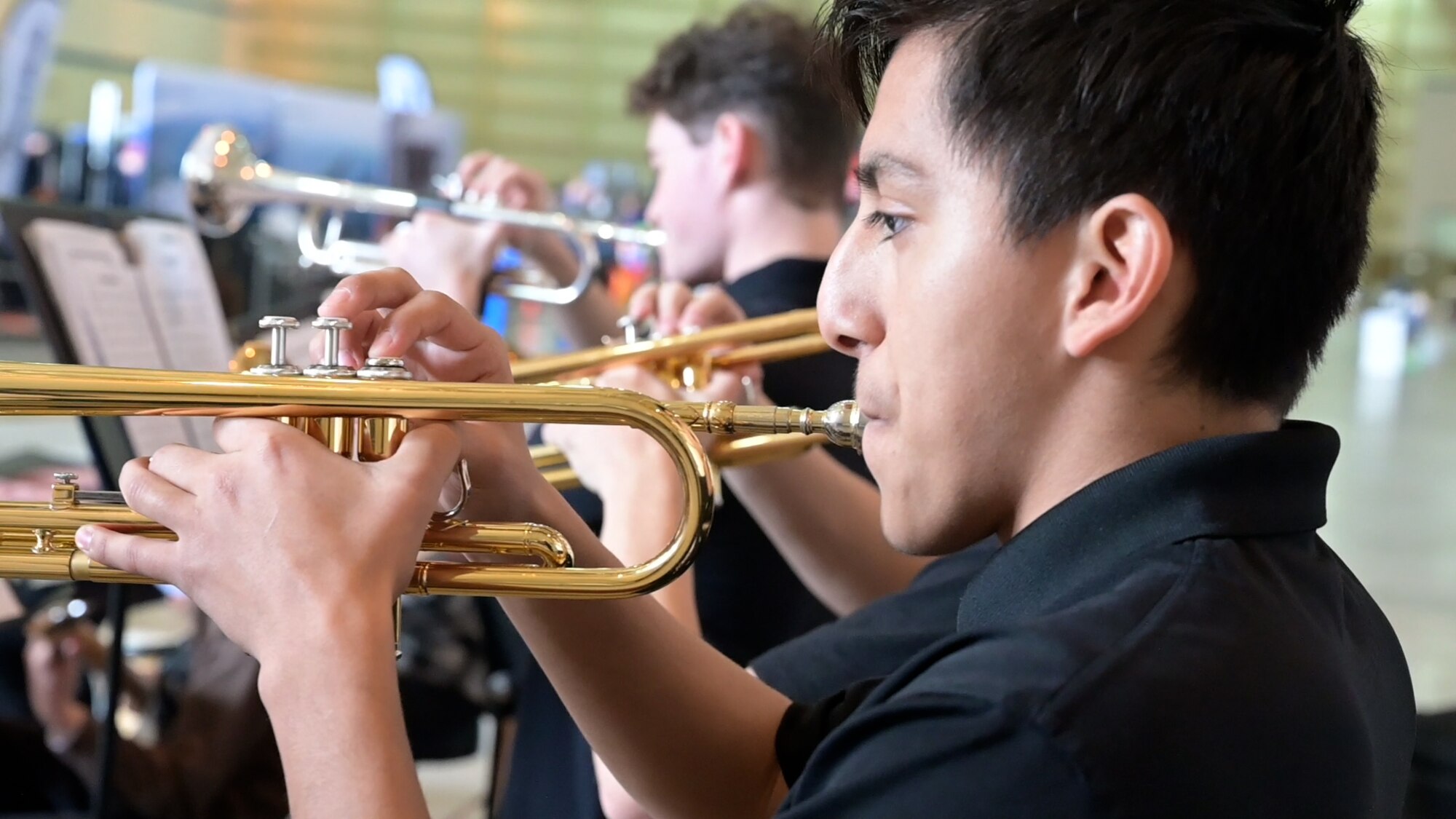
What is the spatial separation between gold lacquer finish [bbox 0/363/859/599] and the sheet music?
0.61 m

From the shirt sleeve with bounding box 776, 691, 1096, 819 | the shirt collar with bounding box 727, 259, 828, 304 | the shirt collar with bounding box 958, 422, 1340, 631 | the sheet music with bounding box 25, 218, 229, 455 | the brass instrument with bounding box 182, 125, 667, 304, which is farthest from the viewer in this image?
the brass instrument with bounding box 182, 125, 667, 304

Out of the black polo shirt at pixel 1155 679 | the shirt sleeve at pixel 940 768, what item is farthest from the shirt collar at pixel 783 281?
the shirt sleeve at pixel 940 768

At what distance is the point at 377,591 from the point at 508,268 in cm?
184

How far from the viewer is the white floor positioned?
3.58 m

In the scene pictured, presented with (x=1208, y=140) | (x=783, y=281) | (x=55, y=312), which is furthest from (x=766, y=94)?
(x=1208, y=140)

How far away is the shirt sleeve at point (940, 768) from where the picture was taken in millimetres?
685

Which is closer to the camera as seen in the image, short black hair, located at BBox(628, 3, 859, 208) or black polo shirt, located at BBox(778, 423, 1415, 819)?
black polo shirt, located at BBox(778, 423, 1415, 819)

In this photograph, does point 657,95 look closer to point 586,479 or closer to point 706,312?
point 706,312

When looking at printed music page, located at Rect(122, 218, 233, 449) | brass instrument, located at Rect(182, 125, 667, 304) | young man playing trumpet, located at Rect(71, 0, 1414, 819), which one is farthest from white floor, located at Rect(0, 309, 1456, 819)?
young man playing trumpet, located at Rect(71, 0, 1414, 819)

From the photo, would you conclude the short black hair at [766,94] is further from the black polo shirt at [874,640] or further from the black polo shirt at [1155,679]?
the black polo shirt at [1155,679]

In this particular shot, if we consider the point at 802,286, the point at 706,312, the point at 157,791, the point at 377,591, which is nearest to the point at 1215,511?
Answer: the point at 377,591

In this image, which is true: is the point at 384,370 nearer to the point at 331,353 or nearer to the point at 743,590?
the point at 331,353

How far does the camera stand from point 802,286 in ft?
7.32

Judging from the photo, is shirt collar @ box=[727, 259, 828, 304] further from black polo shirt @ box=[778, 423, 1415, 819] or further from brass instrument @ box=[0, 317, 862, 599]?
black polo shirt @ box=[778, 423, 1415, 819]
